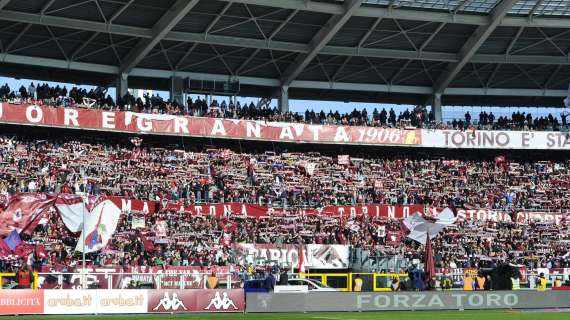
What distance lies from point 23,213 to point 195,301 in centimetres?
1196

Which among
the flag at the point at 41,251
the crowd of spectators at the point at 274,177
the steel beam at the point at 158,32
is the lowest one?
the flag at the point at 41,251

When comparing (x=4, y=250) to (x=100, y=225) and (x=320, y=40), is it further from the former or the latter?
(x=320, y=40)

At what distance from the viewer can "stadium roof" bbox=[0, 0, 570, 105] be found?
54.0 m

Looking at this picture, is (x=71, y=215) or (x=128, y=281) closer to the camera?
(x=128, y=281)

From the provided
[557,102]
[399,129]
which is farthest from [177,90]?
[557,102]

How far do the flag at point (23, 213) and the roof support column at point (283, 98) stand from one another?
25.7 m

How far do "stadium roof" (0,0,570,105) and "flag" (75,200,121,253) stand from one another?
14.9m

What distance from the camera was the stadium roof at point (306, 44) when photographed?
5400 centimetres

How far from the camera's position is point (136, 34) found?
5488cm

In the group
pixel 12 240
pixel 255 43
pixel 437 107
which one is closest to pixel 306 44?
pixel 255 43

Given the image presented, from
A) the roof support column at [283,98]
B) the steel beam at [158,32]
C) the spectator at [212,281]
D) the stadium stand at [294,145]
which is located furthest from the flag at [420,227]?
the roof support column at [283,98]

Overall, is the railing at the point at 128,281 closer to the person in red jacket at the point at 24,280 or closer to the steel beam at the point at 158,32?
the person in red jacket at the point at 24,280

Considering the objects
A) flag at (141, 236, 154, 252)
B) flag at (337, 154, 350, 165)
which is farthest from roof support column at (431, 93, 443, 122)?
flag at (141, 236, 154, 252)

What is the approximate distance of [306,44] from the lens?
59.9 m
